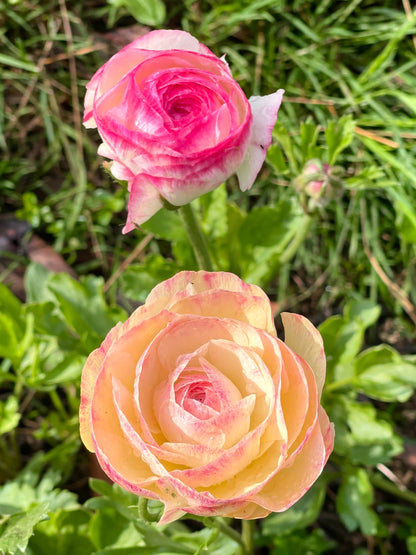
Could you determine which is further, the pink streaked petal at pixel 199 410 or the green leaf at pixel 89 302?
the green leaf at pixel 89 302

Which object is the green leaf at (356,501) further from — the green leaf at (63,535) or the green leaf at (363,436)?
the green leaf at (63,535)

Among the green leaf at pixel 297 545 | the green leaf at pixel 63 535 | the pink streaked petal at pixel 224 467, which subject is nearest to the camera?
the pink streaked petal at pixel 224 467

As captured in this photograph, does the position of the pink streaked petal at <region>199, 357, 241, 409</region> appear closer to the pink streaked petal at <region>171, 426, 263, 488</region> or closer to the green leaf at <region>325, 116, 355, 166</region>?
the pink streaked petal at <region>171, 426, 263, 488</region>

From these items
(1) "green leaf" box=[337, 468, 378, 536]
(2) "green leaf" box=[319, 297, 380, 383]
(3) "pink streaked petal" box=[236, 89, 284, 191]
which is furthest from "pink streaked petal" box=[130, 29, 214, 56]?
(1) "green leaf" box=[337, 468, 378, 536]

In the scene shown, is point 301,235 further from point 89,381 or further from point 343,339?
point 89,381

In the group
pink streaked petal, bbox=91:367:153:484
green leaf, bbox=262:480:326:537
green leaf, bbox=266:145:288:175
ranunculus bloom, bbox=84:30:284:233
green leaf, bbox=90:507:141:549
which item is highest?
ranunculus bloom, bbox=84:30:284:233

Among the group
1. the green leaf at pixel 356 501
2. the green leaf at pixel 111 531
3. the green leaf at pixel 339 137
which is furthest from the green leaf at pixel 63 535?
the green leaf at pixel 339 137
